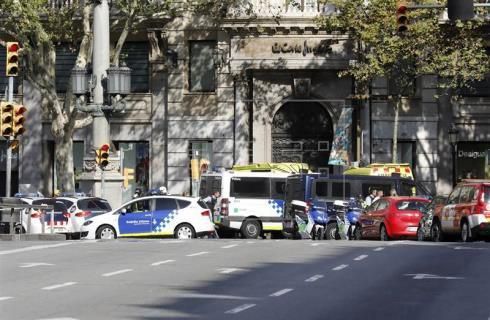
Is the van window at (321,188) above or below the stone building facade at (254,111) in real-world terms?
below

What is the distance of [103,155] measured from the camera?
37188 millimetres

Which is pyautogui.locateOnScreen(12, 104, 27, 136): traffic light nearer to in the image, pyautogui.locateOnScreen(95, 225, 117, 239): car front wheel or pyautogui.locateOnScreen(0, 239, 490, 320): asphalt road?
pyautogui.locateOnScreen(0, 239, 490, 320): asphalt road

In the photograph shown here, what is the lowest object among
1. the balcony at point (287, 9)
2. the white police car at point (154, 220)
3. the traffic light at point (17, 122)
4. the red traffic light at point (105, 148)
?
the white police car at point (154, 220)

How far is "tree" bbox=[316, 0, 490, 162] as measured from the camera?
47312mm

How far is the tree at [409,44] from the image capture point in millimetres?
47312

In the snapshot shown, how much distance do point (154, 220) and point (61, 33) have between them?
11.6 meters

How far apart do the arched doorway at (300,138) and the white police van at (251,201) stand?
886cm

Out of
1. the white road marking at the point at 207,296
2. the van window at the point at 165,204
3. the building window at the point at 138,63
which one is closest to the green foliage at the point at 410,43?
the building window at the point at 138,63

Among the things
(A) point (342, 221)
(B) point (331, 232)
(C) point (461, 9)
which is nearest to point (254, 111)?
(A) point (342, 221)

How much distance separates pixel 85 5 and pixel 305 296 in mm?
28854

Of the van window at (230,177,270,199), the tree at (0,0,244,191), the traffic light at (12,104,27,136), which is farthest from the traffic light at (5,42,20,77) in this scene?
the van window at (230,177,270,199)

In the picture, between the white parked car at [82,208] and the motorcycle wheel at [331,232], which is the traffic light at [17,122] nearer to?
the white parked car at [82,208]

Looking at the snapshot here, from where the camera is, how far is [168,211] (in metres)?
38.8

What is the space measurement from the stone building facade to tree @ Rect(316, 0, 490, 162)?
6.46ft
